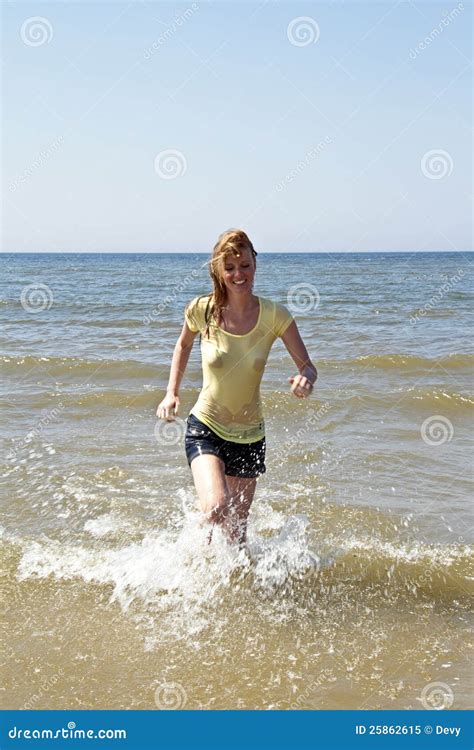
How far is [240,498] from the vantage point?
15.4ft

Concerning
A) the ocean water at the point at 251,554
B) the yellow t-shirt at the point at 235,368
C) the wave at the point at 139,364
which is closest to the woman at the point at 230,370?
the yellow t-shirt at the point at 235,368

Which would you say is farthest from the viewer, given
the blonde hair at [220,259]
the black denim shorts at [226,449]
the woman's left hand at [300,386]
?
the black denim shorts at [226,449]

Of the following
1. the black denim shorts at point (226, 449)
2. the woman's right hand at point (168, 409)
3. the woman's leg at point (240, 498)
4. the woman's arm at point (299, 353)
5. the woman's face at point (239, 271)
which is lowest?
the woman's leg at point (240, 498)

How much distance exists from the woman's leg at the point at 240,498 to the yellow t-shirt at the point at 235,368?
297 millimetres

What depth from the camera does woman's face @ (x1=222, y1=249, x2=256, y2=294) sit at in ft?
14.1

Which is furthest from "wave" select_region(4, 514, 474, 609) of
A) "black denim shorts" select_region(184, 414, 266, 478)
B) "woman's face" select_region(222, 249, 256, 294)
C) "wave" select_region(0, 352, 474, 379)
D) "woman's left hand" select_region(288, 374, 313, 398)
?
"wave" select_region(0, 352, 474, 379)

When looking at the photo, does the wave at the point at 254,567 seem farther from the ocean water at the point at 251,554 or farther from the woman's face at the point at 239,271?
the woman's face at the point at 239,271

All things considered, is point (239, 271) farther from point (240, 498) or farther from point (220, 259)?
point (240, 498)

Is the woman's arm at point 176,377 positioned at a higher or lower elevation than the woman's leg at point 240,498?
higher

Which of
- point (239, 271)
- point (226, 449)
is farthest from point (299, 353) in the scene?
point (226, 449)

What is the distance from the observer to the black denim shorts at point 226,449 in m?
4.50

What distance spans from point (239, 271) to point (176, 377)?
83cm
